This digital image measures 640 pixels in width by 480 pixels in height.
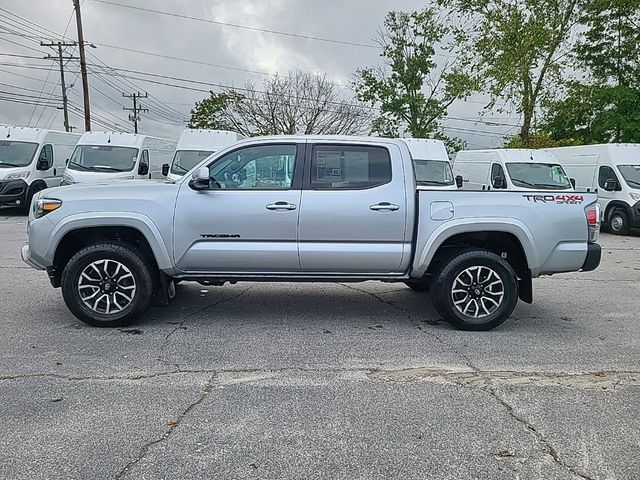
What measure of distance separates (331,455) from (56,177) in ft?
57.5

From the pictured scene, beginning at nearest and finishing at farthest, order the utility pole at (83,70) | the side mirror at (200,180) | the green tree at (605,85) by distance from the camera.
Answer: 1. the side mirror at (200,180)
2. the green tree at (605,85)
3. the utility pole at (83,70)

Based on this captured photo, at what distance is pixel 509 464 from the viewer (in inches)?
123

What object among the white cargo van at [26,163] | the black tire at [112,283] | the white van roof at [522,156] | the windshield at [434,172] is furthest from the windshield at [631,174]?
the white cargo van at [26,163]

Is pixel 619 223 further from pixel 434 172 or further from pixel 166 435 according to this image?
pixel 166 435

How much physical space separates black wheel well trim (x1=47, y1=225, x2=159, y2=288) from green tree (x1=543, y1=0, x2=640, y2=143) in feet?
72.8

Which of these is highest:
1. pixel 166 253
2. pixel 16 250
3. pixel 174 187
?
pixel 174 187

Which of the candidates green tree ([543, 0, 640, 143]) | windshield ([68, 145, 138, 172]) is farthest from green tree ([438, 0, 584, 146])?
windshield ([68, 145, 138, 172])

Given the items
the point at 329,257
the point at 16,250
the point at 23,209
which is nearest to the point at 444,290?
the point at 329,257

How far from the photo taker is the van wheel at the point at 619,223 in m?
15.0

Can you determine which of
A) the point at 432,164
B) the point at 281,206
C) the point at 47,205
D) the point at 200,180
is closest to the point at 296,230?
the point at 281,206

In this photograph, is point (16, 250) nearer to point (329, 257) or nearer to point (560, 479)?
point (329, 257)

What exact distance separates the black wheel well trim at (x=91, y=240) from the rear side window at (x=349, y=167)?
1.80 metres

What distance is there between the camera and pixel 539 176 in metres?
15.5

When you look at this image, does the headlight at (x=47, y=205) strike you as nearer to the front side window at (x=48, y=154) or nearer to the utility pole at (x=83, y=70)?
the front side window at (x=48, y=154)
